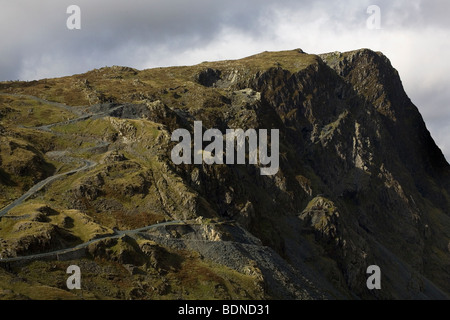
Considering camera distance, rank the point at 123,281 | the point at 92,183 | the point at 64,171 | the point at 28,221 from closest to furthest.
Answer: the point at 123,281, the point at 28,221, the point at 92,183, the point at 64,171

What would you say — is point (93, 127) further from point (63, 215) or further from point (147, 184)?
point (63, 215)

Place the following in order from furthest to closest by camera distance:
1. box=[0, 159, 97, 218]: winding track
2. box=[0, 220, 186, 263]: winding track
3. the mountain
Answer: box=[0, 159, 97, 218]: winding track, the mountain, box=[0, 220, 186, 263]: winding track

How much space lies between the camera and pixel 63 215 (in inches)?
4087

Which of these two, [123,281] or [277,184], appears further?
[277,184]

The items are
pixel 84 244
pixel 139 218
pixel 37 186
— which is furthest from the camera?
pixel 37 186

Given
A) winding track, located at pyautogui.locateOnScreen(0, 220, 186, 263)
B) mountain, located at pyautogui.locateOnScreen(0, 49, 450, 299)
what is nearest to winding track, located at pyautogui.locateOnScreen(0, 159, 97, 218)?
mountain, located at pyautogui.locateOnScreen(0, 49, 450, 299)

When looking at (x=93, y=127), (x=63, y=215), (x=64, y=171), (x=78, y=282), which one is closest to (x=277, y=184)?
(x=93, y=127)

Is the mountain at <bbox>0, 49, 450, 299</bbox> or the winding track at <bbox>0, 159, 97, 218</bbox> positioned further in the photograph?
the winding track at <bbox>0, 159, 97, 218</bbox>

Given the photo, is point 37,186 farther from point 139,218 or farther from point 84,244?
point 84,244

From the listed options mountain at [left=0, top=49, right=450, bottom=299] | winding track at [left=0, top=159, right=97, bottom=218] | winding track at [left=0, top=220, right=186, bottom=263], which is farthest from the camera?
winding track at [left=0, top=159, right=97, bottom=218]

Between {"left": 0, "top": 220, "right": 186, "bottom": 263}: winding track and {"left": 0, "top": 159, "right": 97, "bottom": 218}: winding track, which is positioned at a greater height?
{"left": 0, "top": 159, "right": 97, "bottom": 218}: winding track

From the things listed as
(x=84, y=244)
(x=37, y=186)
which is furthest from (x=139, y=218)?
(x=37, y=186)

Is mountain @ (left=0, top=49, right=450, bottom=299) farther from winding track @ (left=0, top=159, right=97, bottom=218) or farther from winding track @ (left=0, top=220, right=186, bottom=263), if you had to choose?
winding track @ (left=0, top=159, right=97, bottom=218)

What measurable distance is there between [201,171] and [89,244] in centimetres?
5622
